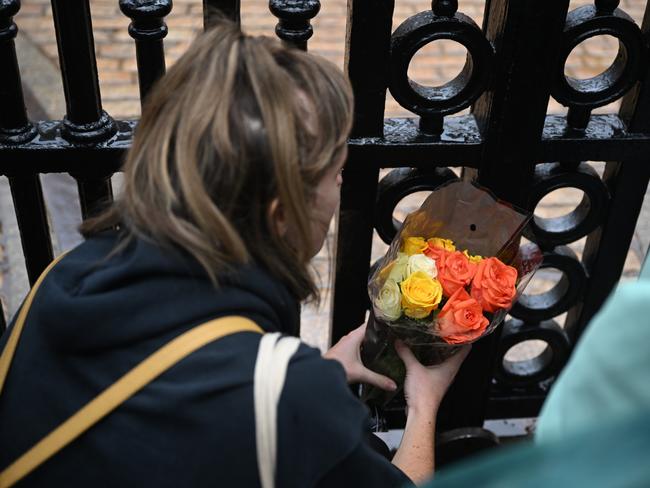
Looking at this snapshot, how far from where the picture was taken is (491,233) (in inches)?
79.9

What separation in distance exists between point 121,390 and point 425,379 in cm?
79

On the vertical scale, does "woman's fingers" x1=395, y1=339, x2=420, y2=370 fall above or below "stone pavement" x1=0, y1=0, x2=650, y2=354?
above

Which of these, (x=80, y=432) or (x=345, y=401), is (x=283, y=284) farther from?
(x=80, y=432)

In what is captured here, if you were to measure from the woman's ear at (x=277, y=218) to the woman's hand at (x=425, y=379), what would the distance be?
1.95ft

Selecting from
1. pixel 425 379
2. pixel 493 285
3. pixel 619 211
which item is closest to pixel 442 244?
pixel 493 285

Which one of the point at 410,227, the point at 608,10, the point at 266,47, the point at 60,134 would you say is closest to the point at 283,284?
the point at 266,47

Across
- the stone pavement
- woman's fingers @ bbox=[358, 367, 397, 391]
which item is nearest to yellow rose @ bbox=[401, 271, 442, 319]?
woman's fingers @ bbox=[358, 367, 397, 391]

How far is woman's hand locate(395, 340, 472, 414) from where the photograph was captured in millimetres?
1937

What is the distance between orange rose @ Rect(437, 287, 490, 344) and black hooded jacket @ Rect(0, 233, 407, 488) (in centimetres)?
47

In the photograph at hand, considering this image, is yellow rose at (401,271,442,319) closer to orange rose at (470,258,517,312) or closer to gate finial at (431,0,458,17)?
orange rose at (470,258,517,312)

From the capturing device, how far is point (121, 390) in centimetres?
138

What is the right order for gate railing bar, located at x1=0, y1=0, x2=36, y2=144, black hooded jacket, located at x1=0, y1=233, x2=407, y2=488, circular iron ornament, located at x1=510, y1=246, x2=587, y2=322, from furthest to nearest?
circular iron ornament, located at x1=510, y1=246, x2=587, y2=322, gate railing bar, located at x1=0, y1=0, x2=36, y2=144, black hooded jacket, located at x1=0, y1=233, x2=407, y2=488

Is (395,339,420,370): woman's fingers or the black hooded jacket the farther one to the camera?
(395,339,420,370): woman's fingers

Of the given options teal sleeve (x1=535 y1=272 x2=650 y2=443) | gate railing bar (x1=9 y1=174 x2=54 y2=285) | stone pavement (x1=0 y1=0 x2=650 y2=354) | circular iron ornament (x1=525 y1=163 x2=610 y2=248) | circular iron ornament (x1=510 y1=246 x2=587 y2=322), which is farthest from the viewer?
stone pavement (x1=0 y1=0 x2=650 y2=354)
